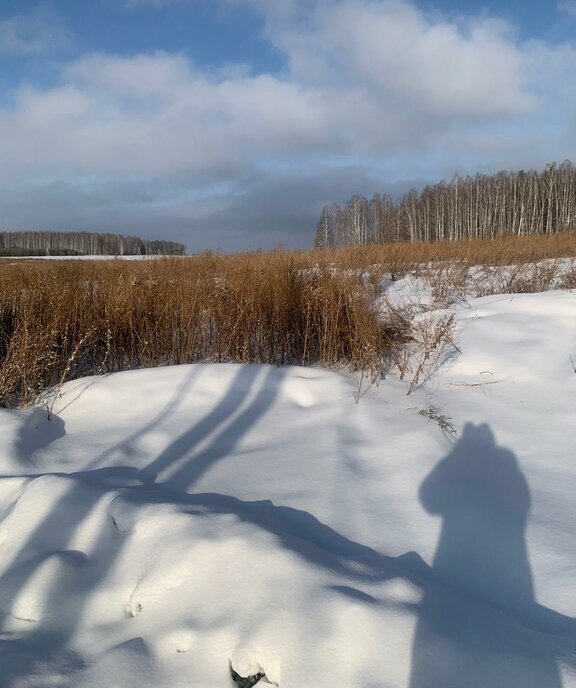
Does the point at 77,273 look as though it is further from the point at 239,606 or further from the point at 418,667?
the point at 418,667

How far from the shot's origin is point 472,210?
31766 mm

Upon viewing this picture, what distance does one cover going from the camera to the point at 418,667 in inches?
47.2

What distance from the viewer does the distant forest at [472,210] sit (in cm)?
2828

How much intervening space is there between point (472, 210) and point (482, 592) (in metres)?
34.0

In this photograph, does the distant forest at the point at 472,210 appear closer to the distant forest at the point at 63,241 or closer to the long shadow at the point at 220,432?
the long shadow at the point at 220,432

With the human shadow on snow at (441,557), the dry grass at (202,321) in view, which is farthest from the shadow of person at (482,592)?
the dry grass at (202,321)

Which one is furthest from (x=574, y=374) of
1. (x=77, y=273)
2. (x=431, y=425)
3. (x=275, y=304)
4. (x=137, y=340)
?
(x=77, y=273)

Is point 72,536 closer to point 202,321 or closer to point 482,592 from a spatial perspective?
point 482,592

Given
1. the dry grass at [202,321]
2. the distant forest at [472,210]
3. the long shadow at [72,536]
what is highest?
the distant forest at [472,210]

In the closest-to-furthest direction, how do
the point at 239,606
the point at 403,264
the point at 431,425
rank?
the point at 239,606
the point at 431,425
the point at 403,264

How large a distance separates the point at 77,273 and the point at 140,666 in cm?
538

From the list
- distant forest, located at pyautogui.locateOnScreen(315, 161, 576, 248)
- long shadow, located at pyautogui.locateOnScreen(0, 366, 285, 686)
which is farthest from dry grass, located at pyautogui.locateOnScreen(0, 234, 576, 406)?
distant forest, located at pyautogui.locateOnScreen(315, 161, 576, 248)

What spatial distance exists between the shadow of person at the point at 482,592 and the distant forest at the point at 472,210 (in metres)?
24.9

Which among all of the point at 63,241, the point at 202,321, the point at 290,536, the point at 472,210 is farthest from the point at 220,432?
the point at 63,241
